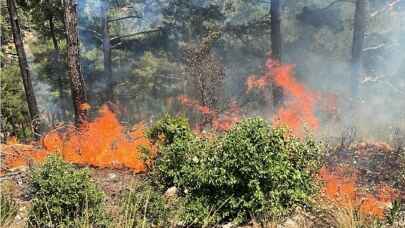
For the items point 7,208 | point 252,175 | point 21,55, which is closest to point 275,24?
point 21,55

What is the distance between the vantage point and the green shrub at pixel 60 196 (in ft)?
18.6

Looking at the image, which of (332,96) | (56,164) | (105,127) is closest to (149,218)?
(56,164)

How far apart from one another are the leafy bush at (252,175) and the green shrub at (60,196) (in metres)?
1.16

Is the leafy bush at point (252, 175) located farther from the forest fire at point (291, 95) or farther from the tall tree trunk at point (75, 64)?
the forest fire at point (291, 95)

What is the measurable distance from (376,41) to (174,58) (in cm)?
997

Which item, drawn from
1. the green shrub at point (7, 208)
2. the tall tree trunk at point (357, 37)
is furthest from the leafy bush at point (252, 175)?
the tall tree trunk at point (357, 37)

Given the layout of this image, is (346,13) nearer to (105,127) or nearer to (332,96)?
(332,96)

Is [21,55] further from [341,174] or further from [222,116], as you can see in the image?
[341,174]

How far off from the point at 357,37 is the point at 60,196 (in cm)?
1250

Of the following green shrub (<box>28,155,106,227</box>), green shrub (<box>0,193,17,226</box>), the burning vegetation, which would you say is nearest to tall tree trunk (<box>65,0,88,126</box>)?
the burning vegetation

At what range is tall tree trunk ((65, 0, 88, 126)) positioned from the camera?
10.8m

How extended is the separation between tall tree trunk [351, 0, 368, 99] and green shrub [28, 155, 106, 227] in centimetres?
1200

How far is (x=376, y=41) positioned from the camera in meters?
21.7

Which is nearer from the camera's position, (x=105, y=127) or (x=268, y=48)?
(x=105, y=127)
